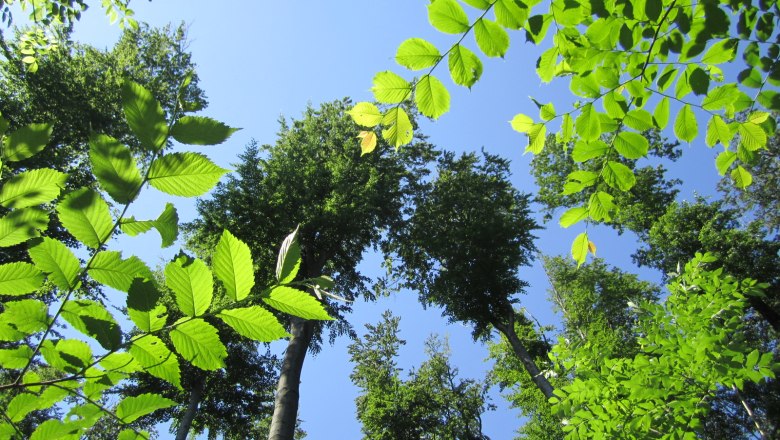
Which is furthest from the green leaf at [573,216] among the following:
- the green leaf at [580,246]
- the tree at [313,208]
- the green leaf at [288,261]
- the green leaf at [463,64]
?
the tree at [313,208]

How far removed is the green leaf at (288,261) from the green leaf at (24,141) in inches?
20.8

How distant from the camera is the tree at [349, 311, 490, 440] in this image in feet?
54.1

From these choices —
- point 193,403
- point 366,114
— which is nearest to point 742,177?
point 366,114

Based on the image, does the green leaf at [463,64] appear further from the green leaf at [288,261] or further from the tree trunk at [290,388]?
the tree trunk at [290,388]

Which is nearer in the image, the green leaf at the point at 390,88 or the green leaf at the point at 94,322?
the green leaf at the point at 94,322

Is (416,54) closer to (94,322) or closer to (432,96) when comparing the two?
(432,96)

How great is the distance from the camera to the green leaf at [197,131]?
603 millimetres

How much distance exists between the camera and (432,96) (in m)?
1.17

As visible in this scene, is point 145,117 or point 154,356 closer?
point 145,117

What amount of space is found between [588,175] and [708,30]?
0.60 meters

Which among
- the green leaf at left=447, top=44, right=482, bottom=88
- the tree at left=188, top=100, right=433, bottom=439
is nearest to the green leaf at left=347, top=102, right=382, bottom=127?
the green leaf at left=447, top=44, right=482, bottom=88

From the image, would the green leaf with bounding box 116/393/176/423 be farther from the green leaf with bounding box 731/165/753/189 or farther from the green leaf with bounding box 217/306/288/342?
the green leaf with bounding box 731/165/753/189

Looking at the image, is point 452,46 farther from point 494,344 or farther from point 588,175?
point 494,344

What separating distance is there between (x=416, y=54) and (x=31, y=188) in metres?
0.88
